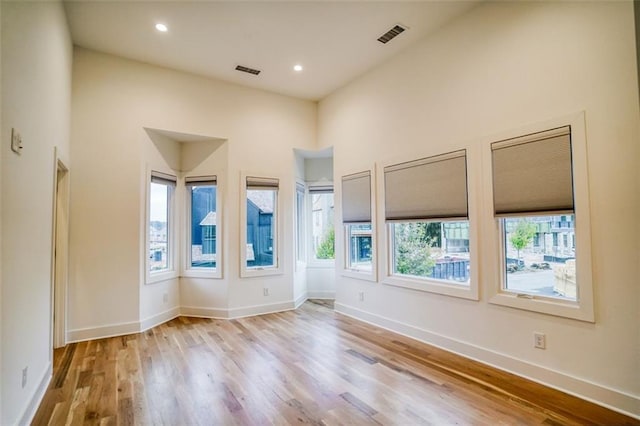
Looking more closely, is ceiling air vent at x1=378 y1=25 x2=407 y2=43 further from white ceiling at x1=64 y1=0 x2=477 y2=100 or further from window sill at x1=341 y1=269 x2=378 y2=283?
window sill at x1=341 y1=269 x2=378 y2=283

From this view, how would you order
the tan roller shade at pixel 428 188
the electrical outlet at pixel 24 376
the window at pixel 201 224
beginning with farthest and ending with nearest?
the window at pixel 201 224
the tan roller shade at pixel 428 188
the electrical outlet at pixel 24 376

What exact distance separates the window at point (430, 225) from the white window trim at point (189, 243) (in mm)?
2450

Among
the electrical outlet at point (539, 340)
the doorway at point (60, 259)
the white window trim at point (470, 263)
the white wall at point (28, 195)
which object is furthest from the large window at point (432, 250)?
the doorway at point (60, 259)

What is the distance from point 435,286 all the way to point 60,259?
4175 mm

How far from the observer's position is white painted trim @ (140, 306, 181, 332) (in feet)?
14.0

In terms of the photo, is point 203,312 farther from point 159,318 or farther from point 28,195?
point 28,195

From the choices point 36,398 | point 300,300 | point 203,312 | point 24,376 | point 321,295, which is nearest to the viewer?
point 24,376

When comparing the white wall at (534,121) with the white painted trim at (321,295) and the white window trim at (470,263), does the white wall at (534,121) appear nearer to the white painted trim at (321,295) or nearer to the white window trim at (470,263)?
the white window trim at (470,263)

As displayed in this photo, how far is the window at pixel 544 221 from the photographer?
2510 mm

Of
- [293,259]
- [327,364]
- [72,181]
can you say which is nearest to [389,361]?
[327,364]

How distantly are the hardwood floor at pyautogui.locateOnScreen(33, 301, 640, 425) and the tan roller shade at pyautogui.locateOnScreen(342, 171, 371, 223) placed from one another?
1622 mm

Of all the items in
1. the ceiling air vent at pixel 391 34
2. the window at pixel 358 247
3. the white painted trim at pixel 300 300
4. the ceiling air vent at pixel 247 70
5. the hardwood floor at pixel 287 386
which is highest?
the ceiling air vent at pixel 247 70

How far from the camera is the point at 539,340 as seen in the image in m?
2.73

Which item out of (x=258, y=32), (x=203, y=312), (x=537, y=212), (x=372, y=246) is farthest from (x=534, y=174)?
(x=203, y=312)
